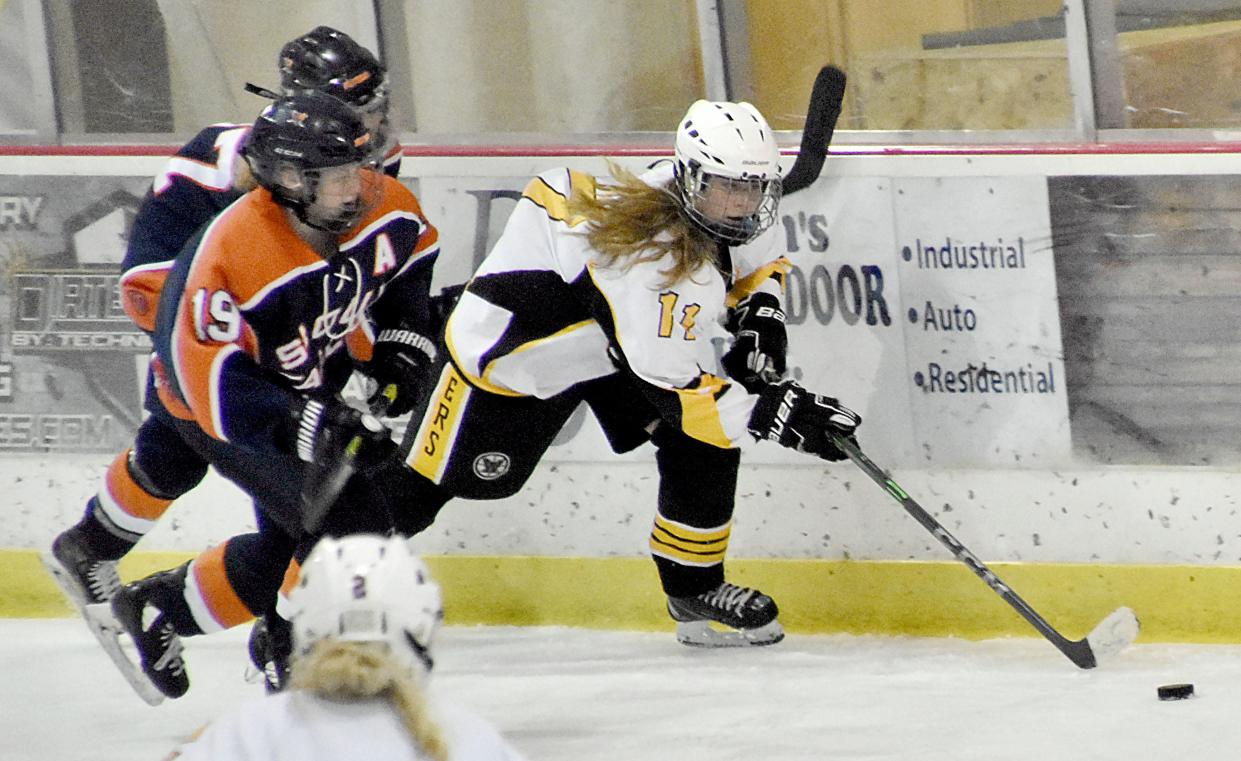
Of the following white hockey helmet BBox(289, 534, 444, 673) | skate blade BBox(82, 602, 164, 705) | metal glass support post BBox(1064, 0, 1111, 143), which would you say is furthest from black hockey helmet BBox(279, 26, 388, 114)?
white hockey helmet BBox(289, 534, 444, 673)

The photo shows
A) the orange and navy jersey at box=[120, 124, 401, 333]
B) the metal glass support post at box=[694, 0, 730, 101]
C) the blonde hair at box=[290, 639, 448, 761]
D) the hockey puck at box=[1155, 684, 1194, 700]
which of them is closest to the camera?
the blonde hair at box=[290, 639, 448, 761]

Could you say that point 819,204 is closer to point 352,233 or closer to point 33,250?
point 352,233

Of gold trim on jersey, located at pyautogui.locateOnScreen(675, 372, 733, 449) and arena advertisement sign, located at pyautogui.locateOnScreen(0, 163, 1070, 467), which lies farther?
arena advertisement sign, located at pyautogui.locateOnScreen(0, 163, 1070, 467)

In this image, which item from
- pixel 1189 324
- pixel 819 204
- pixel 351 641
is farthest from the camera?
pixel 819 204

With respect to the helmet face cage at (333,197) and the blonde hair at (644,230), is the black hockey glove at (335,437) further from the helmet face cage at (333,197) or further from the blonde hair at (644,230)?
the blonde hair at (644,230)

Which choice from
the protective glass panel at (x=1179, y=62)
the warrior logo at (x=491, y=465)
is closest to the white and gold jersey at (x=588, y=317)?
the warrior logo at (x=491, y=465)

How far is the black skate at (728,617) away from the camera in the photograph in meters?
3.75

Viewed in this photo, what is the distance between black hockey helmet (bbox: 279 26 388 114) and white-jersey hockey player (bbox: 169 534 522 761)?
76.5 inches

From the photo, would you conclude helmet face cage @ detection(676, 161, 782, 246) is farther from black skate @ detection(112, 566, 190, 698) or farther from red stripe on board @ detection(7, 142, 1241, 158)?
black skate @ detection(112, 566, 190, 698)

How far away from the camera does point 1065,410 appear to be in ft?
12.1

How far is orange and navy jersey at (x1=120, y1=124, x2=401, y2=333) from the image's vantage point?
3.54 m

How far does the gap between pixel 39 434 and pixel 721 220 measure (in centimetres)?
200

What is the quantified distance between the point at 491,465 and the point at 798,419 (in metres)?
0.64

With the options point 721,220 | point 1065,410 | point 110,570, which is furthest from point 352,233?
point 1065,410
